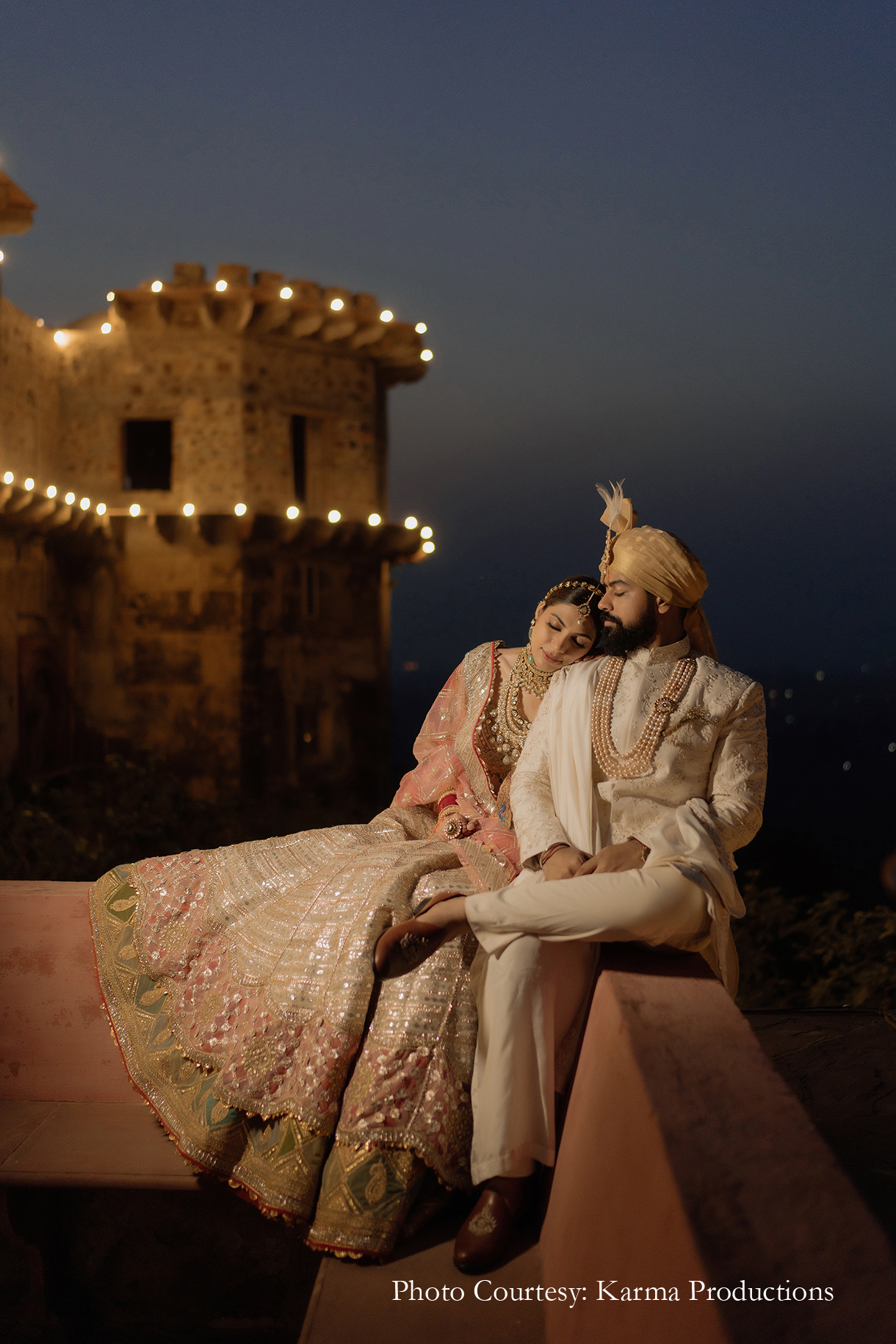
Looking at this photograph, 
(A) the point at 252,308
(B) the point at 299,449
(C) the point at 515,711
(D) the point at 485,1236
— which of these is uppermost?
(A) the point at 252,308

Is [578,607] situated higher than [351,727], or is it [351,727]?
[578,607]

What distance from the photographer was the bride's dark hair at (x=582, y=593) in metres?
3.15

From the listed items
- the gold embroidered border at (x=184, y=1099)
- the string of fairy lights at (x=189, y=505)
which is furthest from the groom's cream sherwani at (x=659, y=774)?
the string of fairy lights at (x=189, y=505)

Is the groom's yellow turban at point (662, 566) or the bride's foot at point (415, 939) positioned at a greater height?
the groom's yellow turban at point (662, 566)

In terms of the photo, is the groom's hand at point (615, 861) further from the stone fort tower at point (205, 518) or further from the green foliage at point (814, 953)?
the stone fort tower at point (205, 518)

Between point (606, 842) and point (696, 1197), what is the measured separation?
5.04ft

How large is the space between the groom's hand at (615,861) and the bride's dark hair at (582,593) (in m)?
0.83

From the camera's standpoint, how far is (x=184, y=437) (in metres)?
12.9

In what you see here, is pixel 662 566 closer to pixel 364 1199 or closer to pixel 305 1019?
pixel 305 1019

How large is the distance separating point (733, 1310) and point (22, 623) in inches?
459

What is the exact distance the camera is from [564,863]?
267 cm

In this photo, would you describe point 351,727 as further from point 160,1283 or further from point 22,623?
point 160,1283

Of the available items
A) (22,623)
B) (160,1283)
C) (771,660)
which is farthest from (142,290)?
(771,660)

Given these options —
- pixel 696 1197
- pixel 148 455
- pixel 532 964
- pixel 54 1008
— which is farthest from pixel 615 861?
pixel 148 455
